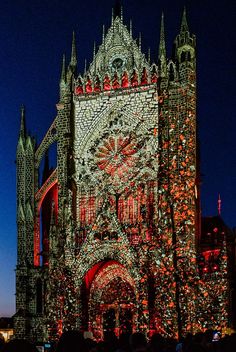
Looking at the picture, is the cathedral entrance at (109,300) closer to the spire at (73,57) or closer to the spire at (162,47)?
the spire at (162,47)

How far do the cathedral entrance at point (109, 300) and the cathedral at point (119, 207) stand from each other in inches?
2.1

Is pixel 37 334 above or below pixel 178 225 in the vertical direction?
below

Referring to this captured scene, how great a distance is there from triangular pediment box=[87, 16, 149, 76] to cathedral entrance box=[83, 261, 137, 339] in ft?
36.4

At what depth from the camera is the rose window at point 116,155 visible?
39781 mm

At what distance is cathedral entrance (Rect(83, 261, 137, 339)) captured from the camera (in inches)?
1515

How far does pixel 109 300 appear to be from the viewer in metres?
39.0

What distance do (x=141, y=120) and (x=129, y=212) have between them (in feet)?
16.6

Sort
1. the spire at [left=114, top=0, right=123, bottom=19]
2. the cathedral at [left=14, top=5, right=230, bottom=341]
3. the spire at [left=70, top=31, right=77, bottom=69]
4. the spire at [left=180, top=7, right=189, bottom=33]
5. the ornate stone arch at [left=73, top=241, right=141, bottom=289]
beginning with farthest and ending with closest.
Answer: the spire at [left=70, top=31, right=77, bottom=69], the spire at [left=114, top=0, right=123, bottom=19], the spire at [left=180, top=7, right=189, bottom=33], the ornate stone arch at [left=73, top=241, right=141, bottom=289], the cathedral at [left=14, top=5, right=230, bottom=341]

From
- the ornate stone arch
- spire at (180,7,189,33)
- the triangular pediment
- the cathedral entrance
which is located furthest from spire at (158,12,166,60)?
the cathedral entrance

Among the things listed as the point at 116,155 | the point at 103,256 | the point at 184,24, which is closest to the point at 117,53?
the point at 184,24

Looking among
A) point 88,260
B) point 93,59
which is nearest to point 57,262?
point 88,260

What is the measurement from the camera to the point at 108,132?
40656 mm

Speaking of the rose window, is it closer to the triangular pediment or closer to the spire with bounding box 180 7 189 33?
the triangular pediment

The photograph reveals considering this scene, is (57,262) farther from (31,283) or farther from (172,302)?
(172,302)
